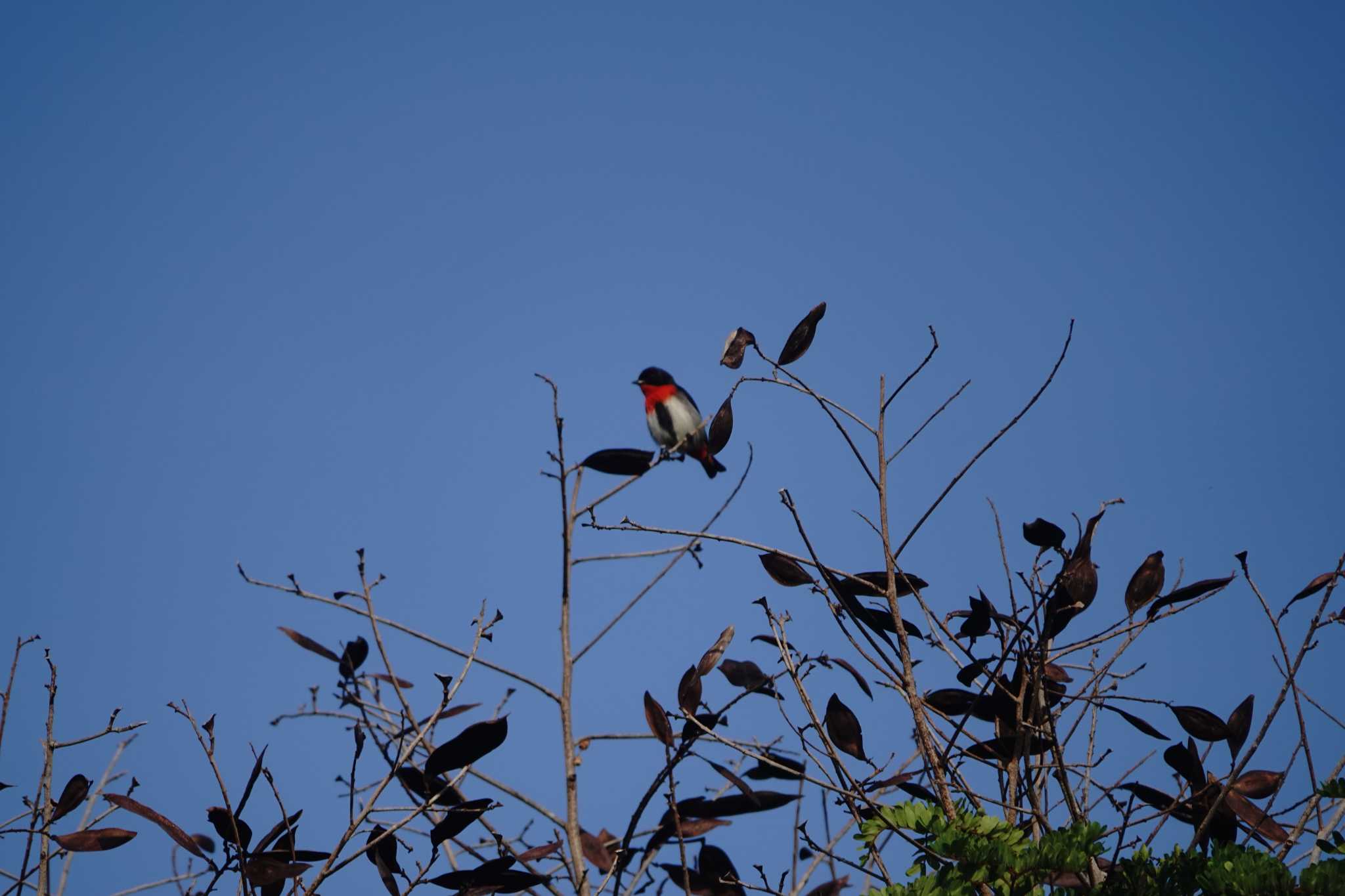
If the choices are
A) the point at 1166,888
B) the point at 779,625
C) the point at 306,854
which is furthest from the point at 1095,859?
the point at 306,854

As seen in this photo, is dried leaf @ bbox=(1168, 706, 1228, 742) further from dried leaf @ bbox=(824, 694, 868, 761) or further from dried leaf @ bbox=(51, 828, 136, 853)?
dried leaf @ bbox=(51, 828, 136, 853)

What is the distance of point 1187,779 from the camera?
2.49 m

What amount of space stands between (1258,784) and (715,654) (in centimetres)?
127

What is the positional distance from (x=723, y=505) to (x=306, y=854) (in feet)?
4.64

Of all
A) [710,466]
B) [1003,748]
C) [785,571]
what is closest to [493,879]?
[785,571]

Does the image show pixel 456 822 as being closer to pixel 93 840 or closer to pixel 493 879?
pixel 493 879

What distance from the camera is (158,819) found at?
2.20m

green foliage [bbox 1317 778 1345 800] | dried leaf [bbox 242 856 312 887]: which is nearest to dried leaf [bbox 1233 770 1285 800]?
green foliage [bbox 1317 778 1345 800]

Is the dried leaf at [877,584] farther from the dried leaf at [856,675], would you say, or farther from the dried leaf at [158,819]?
the dried leaf at [158,819]

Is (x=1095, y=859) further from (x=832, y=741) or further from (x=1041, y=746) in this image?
(x=832, y=741)

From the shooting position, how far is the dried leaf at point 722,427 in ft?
9.87

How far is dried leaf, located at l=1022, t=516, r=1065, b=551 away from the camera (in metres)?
2.49

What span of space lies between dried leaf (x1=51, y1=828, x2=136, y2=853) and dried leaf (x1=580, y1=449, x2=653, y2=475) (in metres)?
1.40

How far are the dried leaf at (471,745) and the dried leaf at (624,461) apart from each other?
834 mm
